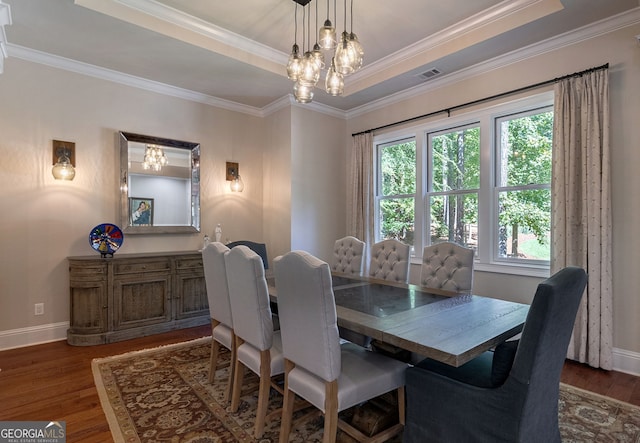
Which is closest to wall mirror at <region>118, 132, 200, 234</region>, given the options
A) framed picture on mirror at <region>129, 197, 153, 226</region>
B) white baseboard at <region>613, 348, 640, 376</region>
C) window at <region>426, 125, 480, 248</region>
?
framed picture on mirror at <region>129, 197, 153, 226</region>

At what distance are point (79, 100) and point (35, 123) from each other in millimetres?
487

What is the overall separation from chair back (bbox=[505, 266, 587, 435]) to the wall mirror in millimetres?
3912

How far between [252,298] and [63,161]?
2967 mm

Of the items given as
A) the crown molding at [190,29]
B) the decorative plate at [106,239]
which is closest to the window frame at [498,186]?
the crown molding at [190,29]

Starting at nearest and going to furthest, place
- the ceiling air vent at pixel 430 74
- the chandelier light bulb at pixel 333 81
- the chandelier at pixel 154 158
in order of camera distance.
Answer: the chandelier light bulb at pixel 333 81 → the ceiling air vent at pixel 430 74 → the chandelier at pixel 154 158

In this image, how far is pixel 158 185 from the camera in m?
4.07

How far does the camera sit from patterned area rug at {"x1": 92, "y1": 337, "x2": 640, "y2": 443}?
188 centimetres

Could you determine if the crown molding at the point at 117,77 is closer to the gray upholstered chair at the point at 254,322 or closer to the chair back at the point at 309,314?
the gray upholstered chair at the point at 254,322

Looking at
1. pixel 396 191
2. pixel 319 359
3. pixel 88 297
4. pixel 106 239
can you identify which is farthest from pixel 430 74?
pixel 88 297

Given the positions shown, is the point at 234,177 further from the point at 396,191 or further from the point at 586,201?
the point at 586,201

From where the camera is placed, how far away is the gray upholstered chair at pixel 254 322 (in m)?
1.87

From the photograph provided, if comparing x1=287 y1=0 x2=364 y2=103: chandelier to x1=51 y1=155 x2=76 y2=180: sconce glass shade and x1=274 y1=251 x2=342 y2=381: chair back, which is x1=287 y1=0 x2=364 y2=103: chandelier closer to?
x1=274 y1=251 x2=342 y2=381: chair back

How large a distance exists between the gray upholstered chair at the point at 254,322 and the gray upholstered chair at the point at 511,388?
79 centimetres

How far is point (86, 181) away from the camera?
3.62 meters
